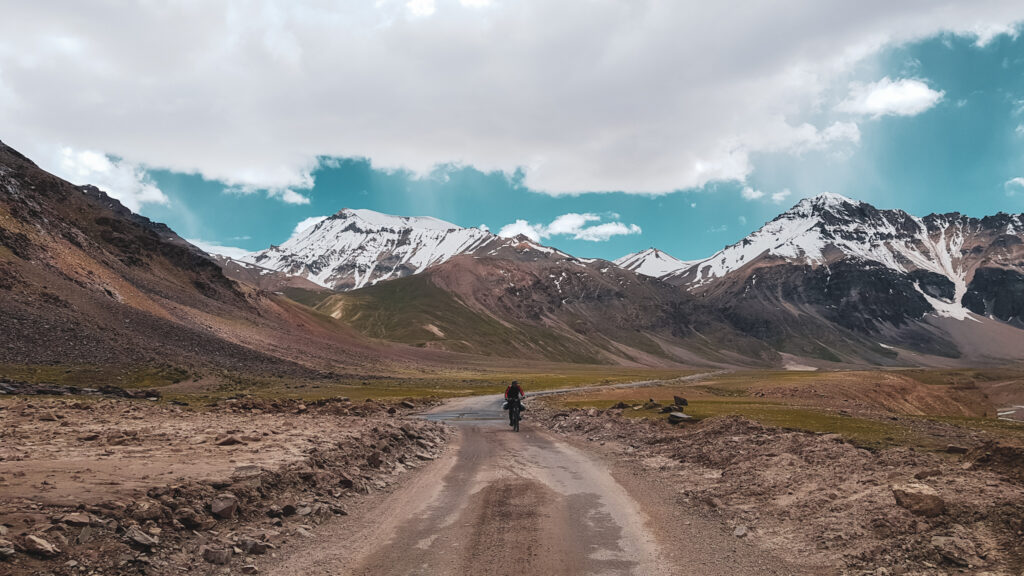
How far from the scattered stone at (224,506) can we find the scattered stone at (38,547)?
4.04m

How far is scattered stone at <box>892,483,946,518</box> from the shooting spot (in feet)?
40.5

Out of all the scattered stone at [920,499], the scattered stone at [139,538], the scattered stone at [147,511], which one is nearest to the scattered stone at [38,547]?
the scattered stone at [139,538]

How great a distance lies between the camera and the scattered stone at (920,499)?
40.5ft

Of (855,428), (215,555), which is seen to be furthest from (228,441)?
(855,428)

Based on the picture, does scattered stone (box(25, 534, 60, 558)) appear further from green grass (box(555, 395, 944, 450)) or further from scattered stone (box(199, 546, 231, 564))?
green grass (box(555, 395, 944, 450))

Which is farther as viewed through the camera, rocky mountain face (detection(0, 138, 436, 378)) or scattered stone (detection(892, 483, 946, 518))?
rocky mountain face (detection(0, 138, 436, 378))

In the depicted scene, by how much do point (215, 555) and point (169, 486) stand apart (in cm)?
310

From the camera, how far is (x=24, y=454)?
635 inches

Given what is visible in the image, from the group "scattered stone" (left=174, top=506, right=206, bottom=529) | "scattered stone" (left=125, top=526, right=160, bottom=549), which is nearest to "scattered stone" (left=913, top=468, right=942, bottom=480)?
"scattered stone" (left=174, top=506, right=206, bottom=529)

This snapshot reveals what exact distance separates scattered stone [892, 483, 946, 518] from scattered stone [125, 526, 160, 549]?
53.3 feet

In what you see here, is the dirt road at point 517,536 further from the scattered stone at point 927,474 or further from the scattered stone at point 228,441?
the scattered stone at point 228,441

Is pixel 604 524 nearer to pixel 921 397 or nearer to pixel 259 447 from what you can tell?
pixel 259 447

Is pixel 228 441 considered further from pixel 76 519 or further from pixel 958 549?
pixel 958 549

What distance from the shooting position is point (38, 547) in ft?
30.2
